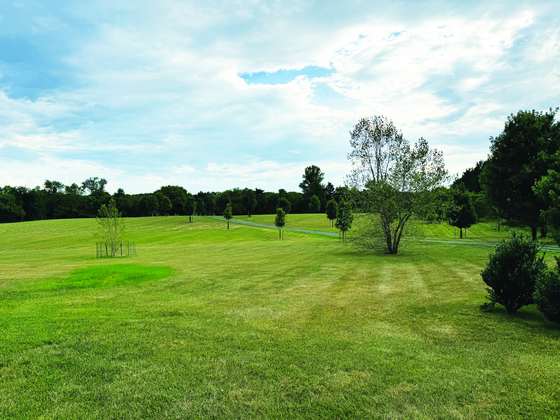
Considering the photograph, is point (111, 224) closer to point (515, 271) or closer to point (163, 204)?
point (515, 271)

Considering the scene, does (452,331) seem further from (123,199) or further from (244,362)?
(123,199)

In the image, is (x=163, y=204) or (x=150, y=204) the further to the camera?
(x=150, y=204)

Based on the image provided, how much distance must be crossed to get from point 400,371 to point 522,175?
27743 millimetres

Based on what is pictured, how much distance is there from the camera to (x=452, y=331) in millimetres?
7242

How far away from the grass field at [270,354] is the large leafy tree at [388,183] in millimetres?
11581

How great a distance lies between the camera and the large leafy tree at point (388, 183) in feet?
73.8

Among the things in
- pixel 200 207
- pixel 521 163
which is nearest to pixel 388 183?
pixel 521 163

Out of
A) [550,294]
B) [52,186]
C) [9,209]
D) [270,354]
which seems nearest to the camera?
[270,354]

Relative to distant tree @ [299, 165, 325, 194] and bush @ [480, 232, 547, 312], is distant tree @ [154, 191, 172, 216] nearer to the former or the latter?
distant tree @ [299, 165, 325, 194]

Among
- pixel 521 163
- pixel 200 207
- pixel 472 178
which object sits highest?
pixel 472 178

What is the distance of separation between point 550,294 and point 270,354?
6664mm

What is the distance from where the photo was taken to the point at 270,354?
5.92 meters

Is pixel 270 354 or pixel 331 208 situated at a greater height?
pixel 331 208

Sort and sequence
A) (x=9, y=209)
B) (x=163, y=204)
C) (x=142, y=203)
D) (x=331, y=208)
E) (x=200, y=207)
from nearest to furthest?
(x=331, y=208) < (x=9, y=209) < (x=200, y=207) < (x=163, y=204) < (x=142, y=203)
